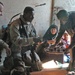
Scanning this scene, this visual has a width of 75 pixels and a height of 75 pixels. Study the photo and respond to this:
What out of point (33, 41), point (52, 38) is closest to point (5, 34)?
point (33, 41)

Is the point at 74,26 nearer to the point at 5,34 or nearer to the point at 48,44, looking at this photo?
the point at 48,44

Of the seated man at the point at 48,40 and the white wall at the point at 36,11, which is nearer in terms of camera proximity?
the seated man at the point at 48,40

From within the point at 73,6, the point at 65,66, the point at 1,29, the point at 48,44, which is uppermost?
the point at 73,6

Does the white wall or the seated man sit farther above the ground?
the white wall

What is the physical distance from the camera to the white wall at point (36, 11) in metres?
3.13

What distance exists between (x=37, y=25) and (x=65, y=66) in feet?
2.86

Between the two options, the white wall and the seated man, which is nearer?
the seated man

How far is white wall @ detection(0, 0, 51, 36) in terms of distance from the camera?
3.13 meters

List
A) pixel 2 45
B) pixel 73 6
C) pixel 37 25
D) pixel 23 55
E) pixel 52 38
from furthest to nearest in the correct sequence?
pixel 73 6, pixel 37 25, pixel 52 38, pixel 23 55, pixel 2 45

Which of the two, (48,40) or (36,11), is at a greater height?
(36,11)

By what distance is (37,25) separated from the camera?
3.56 m

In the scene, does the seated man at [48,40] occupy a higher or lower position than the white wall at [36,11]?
lower

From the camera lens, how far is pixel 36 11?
349 centimetres

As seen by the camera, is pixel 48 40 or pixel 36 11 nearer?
pixel 48 40
